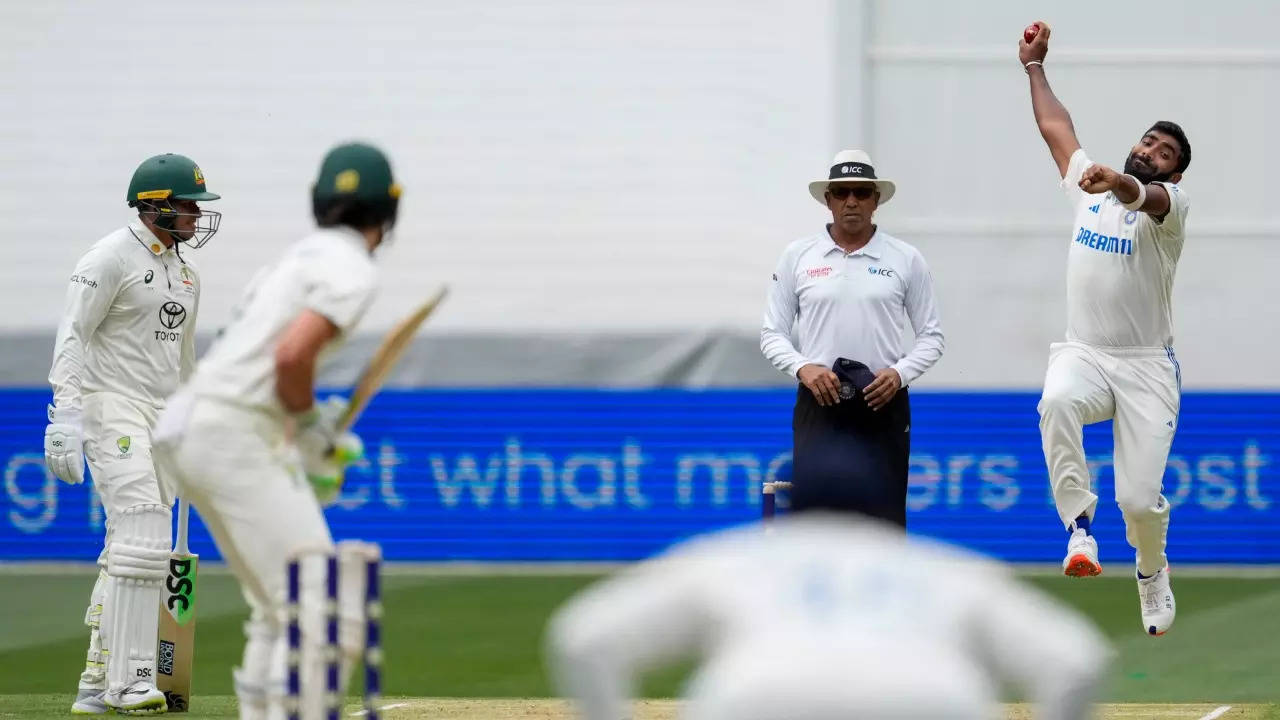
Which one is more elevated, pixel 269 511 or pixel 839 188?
pixel 839 188

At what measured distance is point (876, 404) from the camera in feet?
23.4

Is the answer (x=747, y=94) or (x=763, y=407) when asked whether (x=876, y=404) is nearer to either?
(x=763, y=407)

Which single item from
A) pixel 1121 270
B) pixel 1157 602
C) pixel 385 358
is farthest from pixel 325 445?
pixel 1157 602

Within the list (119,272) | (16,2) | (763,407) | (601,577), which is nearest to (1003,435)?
(763,407)

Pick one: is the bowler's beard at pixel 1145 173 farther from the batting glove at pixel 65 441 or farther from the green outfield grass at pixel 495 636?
the batting glove at pixel 65 441

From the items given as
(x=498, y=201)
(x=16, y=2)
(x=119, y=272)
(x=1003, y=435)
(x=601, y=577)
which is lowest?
(x=601, y=577)

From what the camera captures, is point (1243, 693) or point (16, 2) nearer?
point (1243, 693)

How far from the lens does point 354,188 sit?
4.56 m

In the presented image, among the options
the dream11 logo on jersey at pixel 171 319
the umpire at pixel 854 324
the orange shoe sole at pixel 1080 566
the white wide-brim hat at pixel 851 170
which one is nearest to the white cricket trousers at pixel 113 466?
the dream11 logo on jersey at pixel 171 319

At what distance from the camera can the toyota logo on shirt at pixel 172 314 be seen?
7.22 meters

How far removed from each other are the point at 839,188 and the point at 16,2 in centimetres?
870

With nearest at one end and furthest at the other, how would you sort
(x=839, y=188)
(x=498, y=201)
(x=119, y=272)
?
(x=119, y=272), (x=839, y=188), (x=498, y=201)

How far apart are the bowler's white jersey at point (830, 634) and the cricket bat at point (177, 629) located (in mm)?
4811

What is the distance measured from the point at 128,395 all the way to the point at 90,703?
3.89ft
